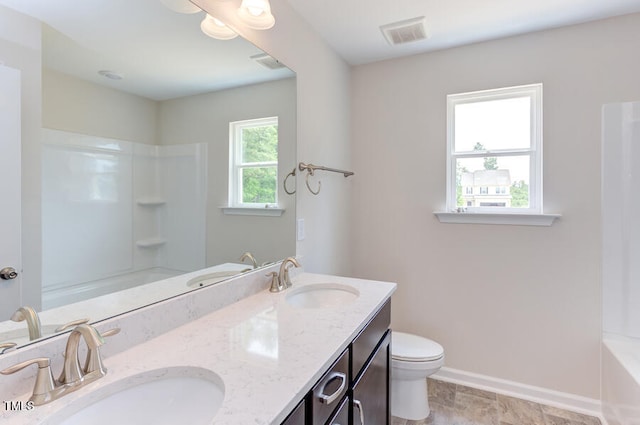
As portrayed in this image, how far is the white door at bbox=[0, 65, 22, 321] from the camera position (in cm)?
74

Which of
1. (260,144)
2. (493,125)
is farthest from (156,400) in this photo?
(493,125)

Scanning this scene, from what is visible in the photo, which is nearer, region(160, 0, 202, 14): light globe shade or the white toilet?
region(160, 0, 202, 14): light globe shade

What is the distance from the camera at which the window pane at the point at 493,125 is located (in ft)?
6.98

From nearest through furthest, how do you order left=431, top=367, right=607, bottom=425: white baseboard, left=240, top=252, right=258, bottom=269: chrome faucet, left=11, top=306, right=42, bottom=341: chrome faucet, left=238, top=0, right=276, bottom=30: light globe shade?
1. left=11, top=306, right=42, bottom=341: chrome faucet
2. left=238, top=0, right=276, bottom=30: light globe shade
3. left=240, top=252, right=258, bottom=269: chrome faucet
4. left=431, top=367, right=607, bottom=425: white baseboard

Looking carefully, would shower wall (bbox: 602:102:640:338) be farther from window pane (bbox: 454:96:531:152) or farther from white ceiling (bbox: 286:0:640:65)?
white ceiling (bbox: 286:0:640:65)

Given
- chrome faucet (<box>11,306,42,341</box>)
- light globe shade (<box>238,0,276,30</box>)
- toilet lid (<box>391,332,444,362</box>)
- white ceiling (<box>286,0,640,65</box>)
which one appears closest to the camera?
chrome faucet (<box>11,306,42,341</box>)

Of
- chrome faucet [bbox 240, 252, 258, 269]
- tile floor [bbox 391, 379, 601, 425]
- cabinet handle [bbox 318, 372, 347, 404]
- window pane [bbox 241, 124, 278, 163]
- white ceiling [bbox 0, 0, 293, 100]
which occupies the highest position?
white ceiling [bbox 0, 0, 293, 100]

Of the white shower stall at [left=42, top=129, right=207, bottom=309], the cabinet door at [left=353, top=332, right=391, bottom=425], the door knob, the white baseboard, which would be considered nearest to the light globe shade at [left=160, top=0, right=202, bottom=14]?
the white shower stall at [left=42, top=129, right=207, bottom=309]

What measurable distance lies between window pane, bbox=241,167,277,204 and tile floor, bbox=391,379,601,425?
1.53 m

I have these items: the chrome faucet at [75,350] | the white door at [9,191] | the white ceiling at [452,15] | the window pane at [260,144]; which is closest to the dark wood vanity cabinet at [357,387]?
the chrome faucet at [75,350]

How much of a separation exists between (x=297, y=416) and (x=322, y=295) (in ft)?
3.05

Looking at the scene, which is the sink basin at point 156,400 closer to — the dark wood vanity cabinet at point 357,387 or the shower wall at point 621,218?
the dark wood vanity cabinet at point 357,387

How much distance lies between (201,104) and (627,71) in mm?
2363

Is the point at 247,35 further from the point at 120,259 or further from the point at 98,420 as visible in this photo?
the point at 98,420
